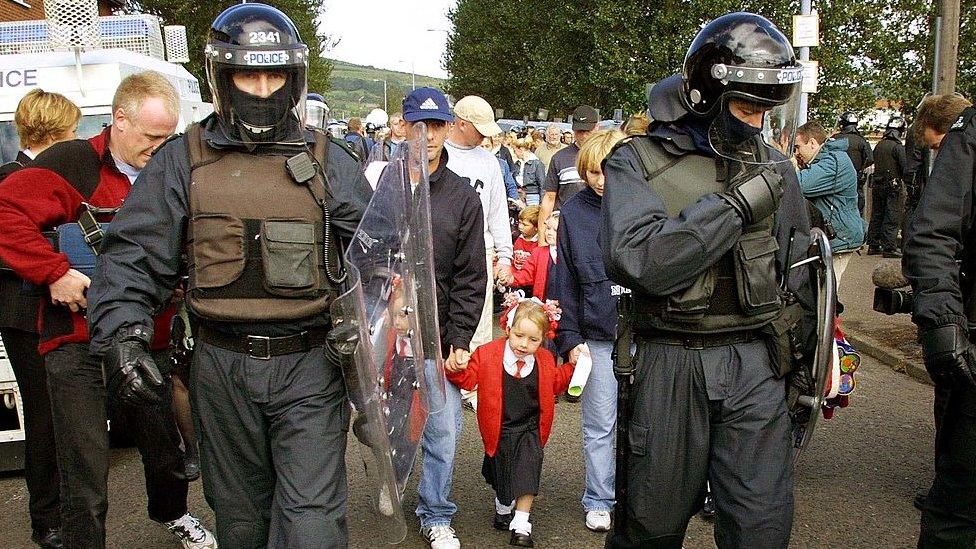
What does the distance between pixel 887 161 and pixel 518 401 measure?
10.5 m

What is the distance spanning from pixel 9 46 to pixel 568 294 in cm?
506

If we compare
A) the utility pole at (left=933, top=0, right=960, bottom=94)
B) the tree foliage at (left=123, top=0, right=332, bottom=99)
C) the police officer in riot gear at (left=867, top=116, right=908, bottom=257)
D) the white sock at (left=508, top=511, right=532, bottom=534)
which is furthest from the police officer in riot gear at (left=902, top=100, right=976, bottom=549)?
the tree foliage at (left=123, top=0, right=332, bottom=99)

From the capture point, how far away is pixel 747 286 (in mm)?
2930

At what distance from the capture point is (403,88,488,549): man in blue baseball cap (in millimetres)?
4152

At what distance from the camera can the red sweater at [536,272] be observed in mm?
5309

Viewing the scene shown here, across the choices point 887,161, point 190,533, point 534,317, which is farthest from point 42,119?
point 887,161

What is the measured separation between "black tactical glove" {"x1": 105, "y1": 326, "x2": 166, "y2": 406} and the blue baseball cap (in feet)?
5.89

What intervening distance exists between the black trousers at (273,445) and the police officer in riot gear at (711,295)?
3.09 ft

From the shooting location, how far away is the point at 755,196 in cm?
278

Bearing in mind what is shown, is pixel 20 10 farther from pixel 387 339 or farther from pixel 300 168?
pixel 387 339

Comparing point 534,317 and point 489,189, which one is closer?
point 534,317

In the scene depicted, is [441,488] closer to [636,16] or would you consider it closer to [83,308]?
[83,308]

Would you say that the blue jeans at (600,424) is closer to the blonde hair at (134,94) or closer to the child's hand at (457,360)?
the child's hand at (457,360)

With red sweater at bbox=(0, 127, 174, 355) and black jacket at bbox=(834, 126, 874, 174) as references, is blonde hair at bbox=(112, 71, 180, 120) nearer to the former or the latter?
red sweater at bbox=(0, 127, 174, 355)
